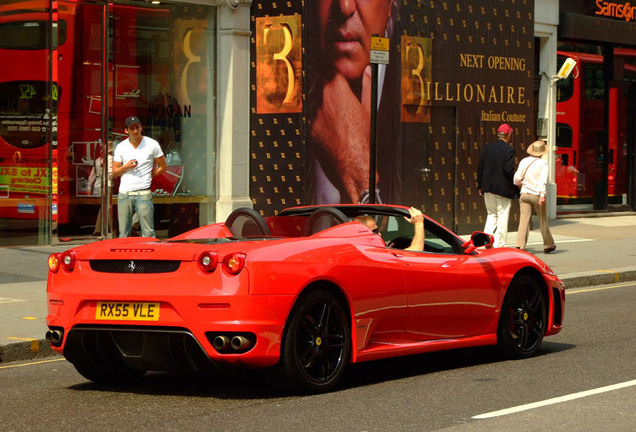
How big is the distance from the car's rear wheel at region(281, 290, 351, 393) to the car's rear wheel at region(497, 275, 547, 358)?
6.12 feet

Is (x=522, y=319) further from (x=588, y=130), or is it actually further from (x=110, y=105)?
(x=588, y=130)

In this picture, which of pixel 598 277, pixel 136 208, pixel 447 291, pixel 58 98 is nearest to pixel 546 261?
pixel 598 277

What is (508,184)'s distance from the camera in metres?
18.4

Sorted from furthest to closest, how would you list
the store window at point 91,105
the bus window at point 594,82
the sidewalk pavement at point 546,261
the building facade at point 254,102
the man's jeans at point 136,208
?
the bus window at point 594,82 → the building facade at point 254,102 → the store window at point 91,105 → the man's jeans at point 136,208 → the sidewalk pavement at point 546,261

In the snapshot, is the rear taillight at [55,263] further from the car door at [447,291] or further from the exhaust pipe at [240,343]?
the car door at [447,291]

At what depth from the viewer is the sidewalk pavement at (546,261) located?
33.1 feet

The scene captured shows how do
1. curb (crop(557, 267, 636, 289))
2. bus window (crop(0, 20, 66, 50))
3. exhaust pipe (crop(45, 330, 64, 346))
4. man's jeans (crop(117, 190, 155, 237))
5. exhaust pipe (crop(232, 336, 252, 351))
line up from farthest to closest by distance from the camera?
bus window (crop(0, 20, 66, 50)) → curb (crop(557, 267, 636, 289)) → man's jeans (crop(117, 190, 155, 237)) → exhaust pipe (crop(45, 330, 64, 346)) → exhaust pipe (crop(232, 336, 252, 351))

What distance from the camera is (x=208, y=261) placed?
737cm

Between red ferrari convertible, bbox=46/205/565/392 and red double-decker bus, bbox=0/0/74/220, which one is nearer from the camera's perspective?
red ferrari convertible, bbox=46/205/565/392

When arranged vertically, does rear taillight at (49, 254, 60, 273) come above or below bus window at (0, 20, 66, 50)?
below

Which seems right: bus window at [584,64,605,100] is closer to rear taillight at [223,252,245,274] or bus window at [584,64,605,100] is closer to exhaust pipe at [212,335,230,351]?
rear taillight at [223,252,245,274]

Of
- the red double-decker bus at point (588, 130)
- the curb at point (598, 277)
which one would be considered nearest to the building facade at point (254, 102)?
the curb at point (598, 277)

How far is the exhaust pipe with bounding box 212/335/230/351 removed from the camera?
23.8ft

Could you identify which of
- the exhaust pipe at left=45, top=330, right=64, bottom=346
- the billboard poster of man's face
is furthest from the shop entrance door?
the exhaust pipe at left=45, top=330, right=64, bottom=346
